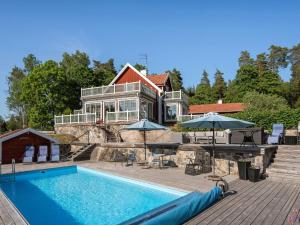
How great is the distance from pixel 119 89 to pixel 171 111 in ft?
21.5

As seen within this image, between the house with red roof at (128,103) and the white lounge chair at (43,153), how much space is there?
744 cm

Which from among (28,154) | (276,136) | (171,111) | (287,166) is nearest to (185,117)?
(171,111)

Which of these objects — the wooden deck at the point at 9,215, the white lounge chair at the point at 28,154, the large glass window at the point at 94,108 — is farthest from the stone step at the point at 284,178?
the large glass window at the point at 94,108

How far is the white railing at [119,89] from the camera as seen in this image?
80.3 feet

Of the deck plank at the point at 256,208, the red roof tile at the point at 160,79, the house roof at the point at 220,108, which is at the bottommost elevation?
the deck plank at the point at 256,208

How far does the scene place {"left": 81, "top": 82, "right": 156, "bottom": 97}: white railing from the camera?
2449 cm

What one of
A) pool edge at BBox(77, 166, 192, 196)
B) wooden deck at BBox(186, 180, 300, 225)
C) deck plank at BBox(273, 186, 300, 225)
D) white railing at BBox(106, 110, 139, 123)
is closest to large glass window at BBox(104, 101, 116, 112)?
white railing at BBox(106, 110, 139, 123)

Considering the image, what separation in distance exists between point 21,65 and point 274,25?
39336mm

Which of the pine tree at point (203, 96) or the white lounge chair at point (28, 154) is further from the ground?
the pine tree at point (203, 96)

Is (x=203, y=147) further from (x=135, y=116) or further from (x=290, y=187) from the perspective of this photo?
(x=135, y=116)

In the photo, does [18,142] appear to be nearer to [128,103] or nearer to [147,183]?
[128,103]

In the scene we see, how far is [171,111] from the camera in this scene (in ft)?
93.5

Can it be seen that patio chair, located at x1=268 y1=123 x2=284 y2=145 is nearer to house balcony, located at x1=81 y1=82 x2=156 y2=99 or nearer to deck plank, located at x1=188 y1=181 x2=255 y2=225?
deck plank, located at x1=188 y1=181 x2=255 y2=225

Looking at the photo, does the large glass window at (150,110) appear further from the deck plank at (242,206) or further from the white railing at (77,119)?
the deck plank at (242,206)
